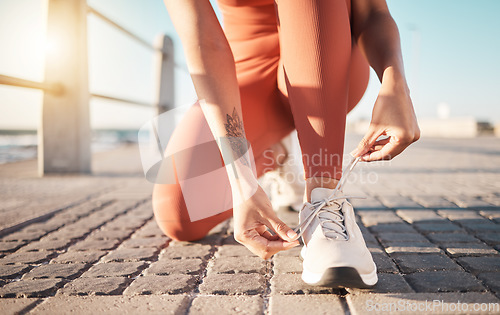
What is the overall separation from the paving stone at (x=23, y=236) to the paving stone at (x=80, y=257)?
0.33 meters

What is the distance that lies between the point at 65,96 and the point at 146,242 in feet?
7.72

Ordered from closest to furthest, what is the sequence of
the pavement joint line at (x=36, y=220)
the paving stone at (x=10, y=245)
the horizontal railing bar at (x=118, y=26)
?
the paving stone at (x=10, y=245) → the pavement joint line at (x=36, y=220) → the horizontal railing bar at (x=118, y=26)

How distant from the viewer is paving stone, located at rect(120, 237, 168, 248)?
166 centimetres

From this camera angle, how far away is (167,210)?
165 centimetres

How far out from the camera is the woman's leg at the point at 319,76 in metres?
1.27

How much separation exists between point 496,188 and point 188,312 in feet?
9.46

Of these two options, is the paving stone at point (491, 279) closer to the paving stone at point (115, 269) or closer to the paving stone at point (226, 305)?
the paving stone at point (226, 305)

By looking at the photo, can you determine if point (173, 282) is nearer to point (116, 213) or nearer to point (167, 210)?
point (167, 210)

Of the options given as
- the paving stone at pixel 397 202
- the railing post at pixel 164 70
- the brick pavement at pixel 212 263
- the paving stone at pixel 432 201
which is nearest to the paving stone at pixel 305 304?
the brick pavement at pixel 212 263

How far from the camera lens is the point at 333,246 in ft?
3.77

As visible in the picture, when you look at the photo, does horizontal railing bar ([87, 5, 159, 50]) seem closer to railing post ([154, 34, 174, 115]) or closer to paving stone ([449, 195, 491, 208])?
railing post ([154, 34, 174, 115])

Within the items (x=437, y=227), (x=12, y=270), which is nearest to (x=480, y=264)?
(x=437, y=227)

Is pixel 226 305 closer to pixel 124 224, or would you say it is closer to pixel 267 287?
pixel 267 287

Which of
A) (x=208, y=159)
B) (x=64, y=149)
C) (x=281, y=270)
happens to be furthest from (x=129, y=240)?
(x=64, y=149)
